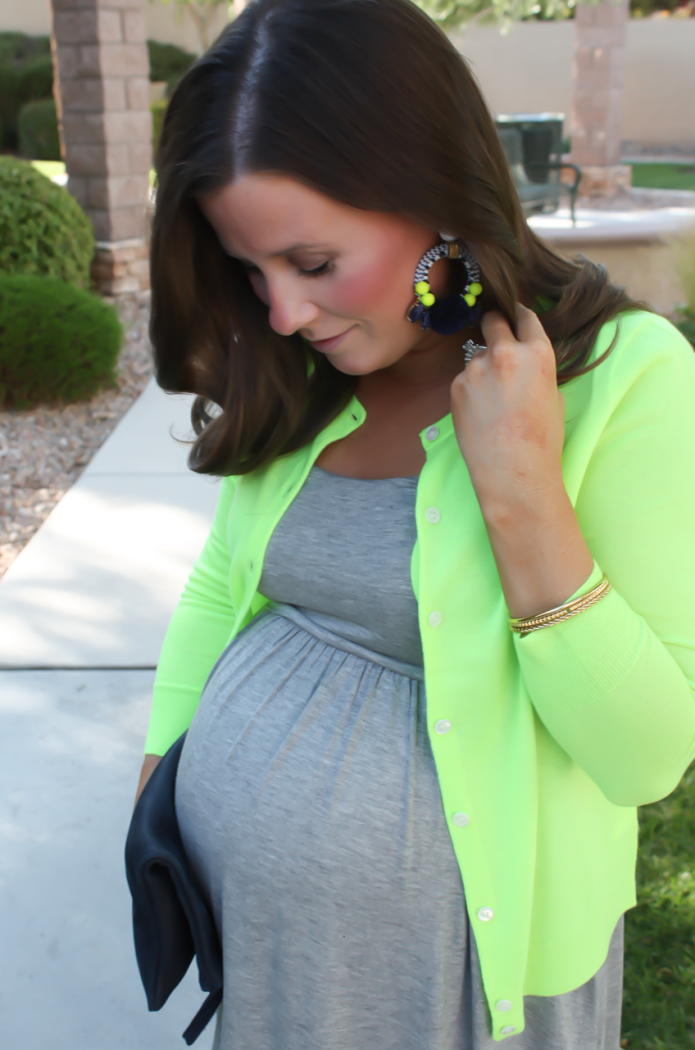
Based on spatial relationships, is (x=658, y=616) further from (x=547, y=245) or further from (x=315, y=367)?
(x=315, y=367)

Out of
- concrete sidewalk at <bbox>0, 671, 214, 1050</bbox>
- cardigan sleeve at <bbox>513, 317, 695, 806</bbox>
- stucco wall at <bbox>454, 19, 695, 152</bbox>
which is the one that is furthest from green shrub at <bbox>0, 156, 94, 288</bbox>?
A: stucco wall at <bbox>454, 19, 695, 152</bbox>

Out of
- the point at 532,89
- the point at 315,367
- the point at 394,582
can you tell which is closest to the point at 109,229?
the point at 315,367

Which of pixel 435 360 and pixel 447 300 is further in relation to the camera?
pixel 435 360

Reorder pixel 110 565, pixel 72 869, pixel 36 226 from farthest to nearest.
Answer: pixel 36 226
pixel 110 565
pixel 72 869

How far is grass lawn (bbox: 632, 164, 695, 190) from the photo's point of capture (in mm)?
16078

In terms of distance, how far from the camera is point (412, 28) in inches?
45.8

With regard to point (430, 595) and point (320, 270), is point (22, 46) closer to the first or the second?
point (320, 270)

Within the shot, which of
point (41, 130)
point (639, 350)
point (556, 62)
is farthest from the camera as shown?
point (556, 62)

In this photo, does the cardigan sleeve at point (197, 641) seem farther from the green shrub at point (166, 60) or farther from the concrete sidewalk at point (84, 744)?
the green shrub at point (166, 60)

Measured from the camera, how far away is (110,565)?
382 centimetres

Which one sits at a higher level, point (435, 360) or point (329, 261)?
point (329, 261)

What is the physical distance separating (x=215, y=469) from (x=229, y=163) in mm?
521

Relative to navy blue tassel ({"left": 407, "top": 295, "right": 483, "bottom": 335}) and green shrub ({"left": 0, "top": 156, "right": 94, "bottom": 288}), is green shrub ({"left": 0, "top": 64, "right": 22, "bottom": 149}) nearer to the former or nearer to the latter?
green shrub ({"left": 0, "top": 156, "right": 94, "bottom": 288})

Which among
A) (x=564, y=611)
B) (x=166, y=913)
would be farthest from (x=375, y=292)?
(x=166, y=913)
